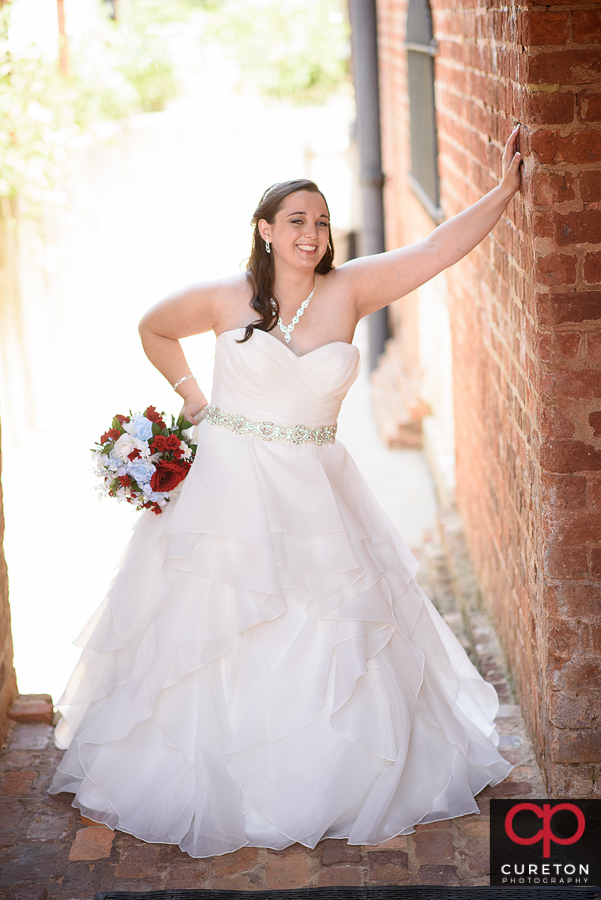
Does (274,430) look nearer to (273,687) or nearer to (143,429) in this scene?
(143,429)

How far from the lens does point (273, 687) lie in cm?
317

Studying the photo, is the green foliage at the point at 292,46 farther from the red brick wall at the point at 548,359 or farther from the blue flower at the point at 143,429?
the blue flower at the point at 143,429

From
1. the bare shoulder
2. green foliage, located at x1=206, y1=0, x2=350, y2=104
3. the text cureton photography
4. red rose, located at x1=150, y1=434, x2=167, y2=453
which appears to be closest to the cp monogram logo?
the text cureton photography

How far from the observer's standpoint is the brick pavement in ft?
9.79

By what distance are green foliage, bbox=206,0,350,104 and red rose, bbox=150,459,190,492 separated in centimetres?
1857

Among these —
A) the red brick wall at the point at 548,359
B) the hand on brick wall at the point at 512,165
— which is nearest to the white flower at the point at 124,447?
the red brick wall at the point at 548,359

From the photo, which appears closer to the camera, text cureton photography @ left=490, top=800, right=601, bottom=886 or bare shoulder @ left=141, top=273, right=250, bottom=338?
text cureton photography @ left=490, top=800, right=601, bottom=886

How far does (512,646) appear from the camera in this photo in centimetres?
404

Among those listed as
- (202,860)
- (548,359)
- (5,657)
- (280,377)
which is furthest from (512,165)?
(5,657)

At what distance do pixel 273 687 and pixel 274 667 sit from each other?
0.07 m

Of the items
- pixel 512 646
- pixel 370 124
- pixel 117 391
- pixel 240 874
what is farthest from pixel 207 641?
pixel 370 124

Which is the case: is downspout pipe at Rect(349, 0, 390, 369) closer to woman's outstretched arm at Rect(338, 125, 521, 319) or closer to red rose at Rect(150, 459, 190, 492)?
woman's outstretched arm at Rect(338, 125, 521, 319)

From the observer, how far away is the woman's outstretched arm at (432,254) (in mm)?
3125

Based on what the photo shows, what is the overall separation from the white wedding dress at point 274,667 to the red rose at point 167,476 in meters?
0.09
